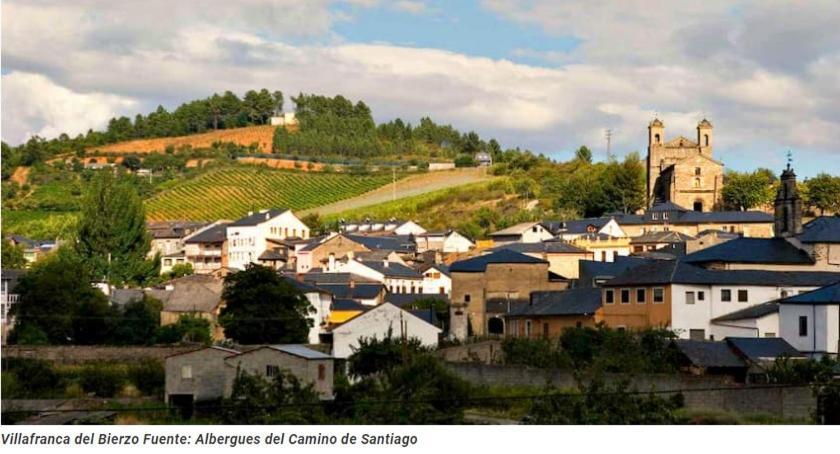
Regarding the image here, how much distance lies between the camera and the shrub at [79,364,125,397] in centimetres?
5009

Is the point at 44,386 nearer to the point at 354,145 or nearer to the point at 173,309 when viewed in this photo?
the point at 173,309

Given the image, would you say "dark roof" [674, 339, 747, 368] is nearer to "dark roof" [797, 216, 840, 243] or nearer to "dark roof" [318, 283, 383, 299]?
"dark roof" [797, 216, 840, 243]

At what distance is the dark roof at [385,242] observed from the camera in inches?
3755

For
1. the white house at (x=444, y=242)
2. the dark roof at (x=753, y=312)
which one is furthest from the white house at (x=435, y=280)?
the dark roof at (x=753, y=312)

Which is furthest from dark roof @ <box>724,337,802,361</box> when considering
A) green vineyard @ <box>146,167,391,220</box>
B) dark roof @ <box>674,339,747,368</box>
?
green vineyard @ <box>146,167,391,220</box>

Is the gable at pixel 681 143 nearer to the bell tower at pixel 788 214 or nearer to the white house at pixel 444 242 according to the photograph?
the white house at pixel 444 242

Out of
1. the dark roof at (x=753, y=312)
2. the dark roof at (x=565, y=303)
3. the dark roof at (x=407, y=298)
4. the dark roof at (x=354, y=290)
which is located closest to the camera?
the dark roof at (x=753, y=312)

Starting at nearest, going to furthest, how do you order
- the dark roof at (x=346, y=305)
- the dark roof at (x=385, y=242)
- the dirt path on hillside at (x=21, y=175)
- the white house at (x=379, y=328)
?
the white house at (x=379, y=328)
the dark roof at (x=346, y=305)
the dark roof at (x=385, y=242)
the dirt path on hillside at (x=21, y=175)

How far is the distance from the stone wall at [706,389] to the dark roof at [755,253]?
1509 cm

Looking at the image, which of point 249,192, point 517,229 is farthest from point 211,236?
point 249,192

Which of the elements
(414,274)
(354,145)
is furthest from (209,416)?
(354,145)

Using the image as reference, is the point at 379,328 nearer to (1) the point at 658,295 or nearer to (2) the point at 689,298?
(1) the point at 658,295

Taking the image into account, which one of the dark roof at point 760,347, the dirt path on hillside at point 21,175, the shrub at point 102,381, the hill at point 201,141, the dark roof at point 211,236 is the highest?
the hill at point 201,141

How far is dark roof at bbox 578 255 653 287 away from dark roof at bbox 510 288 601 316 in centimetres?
391
